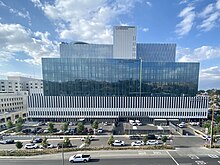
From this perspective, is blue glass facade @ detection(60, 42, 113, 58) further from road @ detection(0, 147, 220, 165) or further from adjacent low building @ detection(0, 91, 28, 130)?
road @ detection(0, 147, 220, 165)

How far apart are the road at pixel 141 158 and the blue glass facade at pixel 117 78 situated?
1405 inches

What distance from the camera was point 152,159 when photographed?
2552 centimetres

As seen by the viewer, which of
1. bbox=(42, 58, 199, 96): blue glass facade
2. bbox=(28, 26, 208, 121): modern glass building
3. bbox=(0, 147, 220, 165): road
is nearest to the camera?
bbox=(0, 147, 220, 165): road

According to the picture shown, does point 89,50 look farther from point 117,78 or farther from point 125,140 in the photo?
point 125,140

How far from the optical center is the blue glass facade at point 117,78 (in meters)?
63.2

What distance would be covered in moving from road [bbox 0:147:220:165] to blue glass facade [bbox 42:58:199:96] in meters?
35.7

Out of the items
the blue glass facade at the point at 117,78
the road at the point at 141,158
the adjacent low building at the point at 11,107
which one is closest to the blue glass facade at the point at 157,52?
the blue glass facade at the point at 117,78

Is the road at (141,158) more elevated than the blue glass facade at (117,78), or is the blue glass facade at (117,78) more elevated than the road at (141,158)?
the blue glass facade at (117,78)

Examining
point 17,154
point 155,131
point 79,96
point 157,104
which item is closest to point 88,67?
point 79,96

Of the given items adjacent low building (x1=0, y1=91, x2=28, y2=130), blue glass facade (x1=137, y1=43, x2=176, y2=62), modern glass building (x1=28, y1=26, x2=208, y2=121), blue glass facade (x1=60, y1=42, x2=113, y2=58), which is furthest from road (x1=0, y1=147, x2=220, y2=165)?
blue glass facade (x1=60, y1=42, x2=113, y2=58)

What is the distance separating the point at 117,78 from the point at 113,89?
5420 mm

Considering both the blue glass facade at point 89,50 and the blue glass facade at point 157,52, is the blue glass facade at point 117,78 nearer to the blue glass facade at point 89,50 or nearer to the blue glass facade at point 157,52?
the blue glass facade at point 89,50

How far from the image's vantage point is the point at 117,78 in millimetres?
64062

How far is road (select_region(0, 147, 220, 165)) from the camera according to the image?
2440cm
